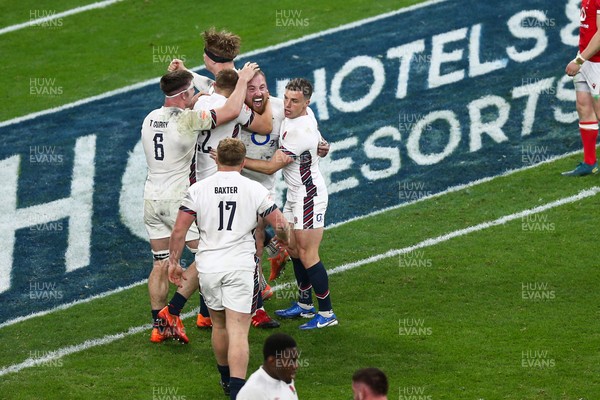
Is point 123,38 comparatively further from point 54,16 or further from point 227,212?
point 227,212

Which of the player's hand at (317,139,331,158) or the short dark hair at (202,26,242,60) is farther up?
the short dark hair at (202,26,242,60)

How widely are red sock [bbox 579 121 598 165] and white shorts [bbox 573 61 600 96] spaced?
340 millimetres

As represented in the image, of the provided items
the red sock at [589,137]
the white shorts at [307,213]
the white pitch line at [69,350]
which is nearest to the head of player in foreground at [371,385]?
the white shorts at [307,213]

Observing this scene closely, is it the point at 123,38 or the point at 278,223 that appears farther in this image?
the point at 123,38

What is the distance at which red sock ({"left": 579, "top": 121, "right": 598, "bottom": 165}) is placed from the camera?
A: 12.6 meters

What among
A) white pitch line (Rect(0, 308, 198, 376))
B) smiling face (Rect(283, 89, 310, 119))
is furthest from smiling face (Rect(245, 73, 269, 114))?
white pitch line (Rect(0, 308, 198, 376))

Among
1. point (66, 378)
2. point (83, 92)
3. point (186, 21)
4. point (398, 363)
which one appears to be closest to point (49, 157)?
point (83, 92)

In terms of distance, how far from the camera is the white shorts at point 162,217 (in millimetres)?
9977

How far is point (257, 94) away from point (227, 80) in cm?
30

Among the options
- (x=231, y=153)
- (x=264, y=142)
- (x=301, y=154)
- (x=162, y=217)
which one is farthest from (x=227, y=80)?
(x=231, y=153)

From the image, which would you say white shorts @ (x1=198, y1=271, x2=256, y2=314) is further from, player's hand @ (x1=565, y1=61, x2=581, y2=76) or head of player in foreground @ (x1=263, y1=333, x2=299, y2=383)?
player's hand @ (x1=565, y1=61, x2=581, y2=76)

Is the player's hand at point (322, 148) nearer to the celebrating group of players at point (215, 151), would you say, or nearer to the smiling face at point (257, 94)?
the celebrating group of players at point (215, 151)

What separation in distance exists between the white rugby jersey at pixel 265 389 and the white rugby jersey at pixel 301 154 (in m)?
3.16

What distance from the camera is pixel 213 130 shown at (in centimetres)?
996
